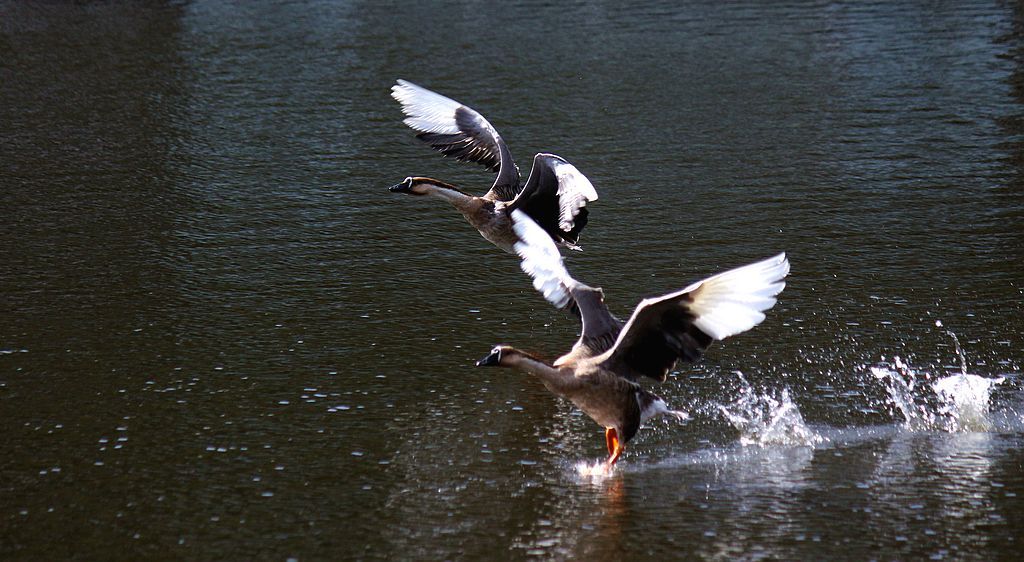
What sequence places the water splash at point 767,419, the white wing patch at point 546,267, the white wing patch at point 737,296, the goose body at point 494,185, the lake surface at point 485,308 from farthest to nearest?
1. the goose body at point 494,185
2. the water splash at point 767,419
3. the white wing patch at point 546,267
4. the lake surface at point 485,308
5. the white wing patch at point 737,296

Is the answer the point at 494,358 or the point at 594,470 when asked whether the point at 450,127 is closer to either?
the point at 494,358

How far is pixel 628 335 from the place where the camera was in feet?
25.8

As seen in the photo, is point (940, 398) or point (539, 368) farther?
point (940, 398)

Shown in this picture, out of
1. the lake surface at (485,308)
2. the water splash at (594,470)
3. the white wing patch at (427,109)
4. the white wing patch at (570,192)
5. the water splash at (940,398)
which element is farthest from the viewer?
the white wing patch at (427,109)

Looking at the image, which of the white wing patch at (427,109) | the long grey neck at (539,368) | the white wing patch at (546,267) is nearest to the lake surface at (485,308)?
the long grey neck at (539,368)

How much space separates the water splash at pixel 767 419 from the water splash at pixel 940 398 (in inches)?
29.3

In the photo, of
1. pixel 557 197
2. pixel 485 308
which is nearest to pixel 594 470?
pixel 485 308

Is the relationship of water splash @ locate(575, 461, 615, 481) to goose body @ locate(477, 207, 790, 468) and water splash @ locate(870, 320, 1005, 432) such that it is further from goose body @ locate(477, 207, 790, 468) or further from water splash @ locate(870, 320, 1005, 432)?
water splash @ locate(870, 320, 1005, 432)

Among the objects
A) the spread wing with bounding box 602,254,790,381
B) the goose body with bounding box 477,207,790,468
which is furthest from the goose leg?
the spread wing with bounding box 602,254,790,381

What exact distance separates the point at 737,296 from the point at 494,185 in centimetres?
471

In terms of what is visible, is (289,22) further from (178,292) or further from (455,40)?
(178,292)

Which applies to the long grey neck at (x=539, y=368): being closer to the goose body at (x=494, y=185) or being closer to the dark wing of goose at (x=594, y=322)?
the dark wing of goose at (x=594, y=322)

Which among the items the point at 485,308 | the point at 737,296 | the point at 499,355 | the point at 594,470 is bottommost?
the point at 485,308

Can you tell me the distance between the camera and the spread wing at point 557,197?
1061 cm
